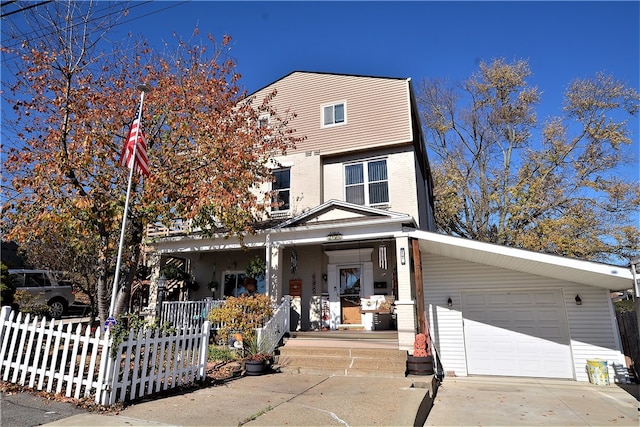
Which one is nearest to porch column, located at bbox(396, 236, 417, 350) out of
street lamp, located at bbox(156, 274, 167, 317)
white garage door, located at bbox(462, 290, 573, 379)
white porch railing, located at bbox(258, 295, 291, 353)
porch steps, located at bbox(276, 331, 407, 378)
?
porch steps, located at bbox(276, 331, 407, 378)

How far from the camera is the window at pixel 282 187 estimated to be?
44.3 ft

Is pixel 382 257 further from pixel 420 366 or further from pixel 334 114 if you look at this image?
pixel 334 114

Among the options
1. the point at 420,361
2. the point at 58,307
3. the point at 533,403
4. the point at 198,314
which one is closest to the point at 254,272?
the point at 198,314

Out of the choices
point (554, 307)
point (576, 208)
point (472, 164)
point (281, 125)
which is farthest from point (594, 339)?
point (472, 164)

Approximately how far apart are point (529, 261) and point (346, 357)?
15.8 ft

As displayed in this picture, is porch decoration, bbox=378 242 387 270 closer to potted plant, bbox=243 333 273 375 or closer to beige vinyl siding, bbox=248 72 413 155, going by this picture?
beige vinyl siding, bbox=248 72 413 155

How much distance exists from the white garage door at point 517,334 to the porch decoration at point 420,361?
293cm

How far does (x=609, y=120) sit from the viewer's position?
20.2 meters

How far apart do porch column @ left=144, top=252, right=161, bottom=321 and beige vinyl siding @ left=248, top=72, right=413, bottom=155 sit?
6253mm

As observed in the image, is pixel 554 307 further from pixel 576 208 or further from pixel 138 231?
pixel 576 208

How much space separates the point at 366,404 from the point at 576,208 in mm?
19321

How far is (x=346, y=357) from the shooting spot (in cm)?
862

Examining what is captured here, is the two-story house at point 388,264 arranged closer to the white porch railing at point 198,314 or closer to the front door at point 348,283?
the front door at point 348,283

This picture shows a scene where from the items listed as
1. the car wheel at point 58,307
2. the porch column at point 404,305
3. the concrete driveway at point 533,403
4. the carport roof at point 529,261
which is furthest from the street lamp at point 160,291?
the concrete driveway at point 533,403
